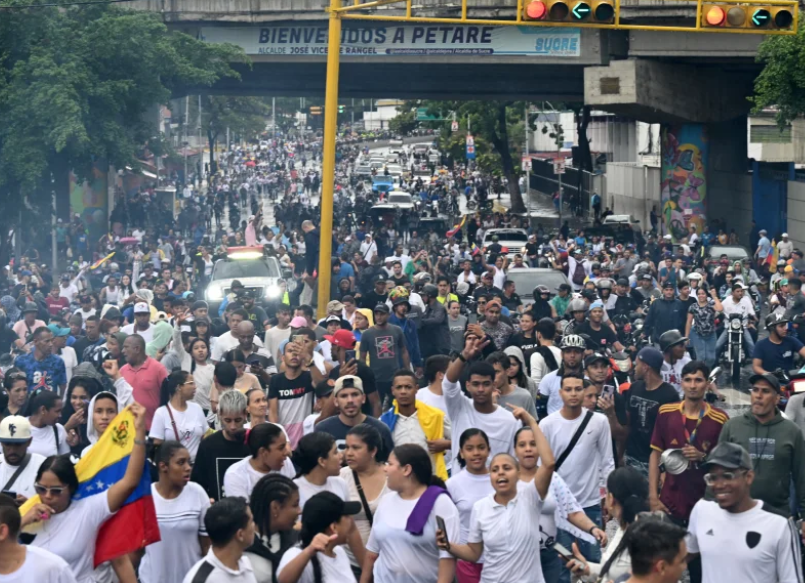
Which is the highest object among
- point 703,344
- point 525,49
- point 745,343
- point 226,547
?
point 525,49

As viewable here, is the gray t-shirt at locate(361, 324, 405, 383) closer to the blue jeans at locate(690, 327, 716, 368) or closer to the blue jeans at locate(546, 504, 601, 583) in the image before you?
the blue jeans at locate(690, 327, 716, 368)

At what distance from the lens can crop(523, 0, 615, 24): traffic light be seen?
637 inches

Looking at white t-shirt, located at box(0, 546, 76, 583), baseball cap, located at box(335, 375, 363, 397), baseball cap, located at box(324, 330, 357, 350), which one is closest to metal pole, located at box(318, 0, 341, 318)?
baseball cap, located at box(324, 330, 357, 350)

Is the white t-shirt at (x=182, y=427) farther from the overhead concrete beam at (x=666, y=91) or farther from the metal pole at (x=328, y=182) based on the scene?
the overhead concrete beam at (x=666, y=91)

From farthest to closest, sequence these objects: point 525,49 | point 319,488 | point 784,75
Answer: point 525,49, point 784,75, point 319,488

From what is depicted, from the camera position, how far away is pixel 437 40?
38.1m

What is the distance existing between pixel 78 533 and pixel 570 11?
10623 millimetres

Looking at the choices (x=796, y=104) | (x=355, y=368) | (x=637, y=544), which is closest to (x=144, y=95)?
(x=796, y=104)

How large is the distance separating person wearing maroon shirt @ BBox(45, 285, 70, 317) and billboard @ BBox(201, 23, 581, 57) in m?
16.3

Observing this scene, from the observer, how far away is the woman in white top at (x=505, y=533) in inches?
291

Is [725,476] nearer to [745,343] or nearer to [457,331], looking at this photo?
[457,331]

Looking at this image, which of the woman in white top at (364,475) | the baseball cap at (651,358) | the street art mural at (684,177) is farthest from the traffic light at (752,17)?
the street art mural at (684,177)

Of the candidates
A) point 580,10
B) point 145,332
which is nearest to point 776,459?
point 145,332

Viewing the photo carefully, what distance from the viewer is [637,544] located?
551 centimetres
